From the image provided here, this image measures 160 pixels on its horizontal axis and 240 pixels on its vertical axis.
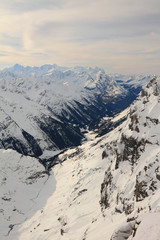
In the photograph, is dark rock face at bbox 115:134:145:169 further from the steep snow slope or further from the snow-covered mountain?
the steep snow slope

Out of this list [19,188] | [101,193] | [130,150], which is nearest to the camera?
[130,150]

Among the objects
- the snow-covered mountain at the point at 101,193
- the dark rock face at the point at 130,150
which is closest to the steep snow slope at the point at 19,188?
the snow-covered mountain at the point at 101,193

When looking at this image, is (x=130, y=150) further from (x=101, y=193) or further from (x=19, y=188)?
(x=19, y=188)

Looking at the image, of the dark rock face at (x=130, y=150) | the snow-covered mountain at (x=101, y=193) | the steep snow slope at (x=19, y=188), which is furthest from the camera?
the steep snow slope at (x=19, y=188)

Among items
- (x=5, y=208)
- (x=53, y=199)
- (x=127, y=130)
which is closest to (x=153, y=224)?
(x=127, y=130)

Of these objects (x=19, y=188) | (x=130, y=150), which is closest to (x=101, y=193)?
(x=130, y=150)

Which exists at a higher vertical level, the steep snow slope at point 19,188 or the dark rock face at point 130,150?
the dark rock face at point 130,150

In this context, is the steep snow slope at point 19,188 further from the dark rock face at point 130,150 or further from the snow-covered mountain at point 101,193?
the dark rock face at point 130,150

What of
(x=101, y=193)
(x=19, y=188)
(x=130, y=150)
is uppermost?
(x=130, y=150)
